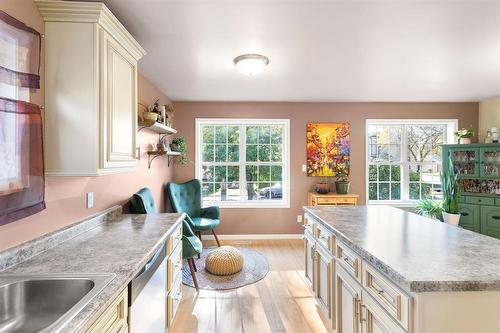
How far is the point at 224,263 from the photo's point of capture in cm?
305

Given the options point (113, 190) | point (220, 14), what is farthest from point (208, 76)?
point (113, 190)

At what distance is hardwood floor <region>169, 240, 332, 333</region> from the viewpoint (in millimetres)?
2197

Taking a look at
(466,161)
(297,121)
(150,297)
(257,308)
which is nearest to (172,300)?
(150,297)

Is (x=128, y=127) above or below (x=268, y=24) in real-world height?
below

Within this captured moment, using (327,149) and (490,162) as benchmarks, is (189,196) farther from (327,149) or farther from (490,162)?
(490,162)

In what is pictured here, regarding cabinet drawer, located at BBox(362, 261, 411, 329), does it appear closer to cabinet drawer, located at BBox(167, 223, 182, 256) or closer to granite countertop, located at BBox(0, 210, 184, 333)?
granite countertop, located at BBox(0, 210, 184, 333)

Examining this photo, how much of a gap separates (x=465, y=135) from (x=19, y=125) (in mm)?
5568

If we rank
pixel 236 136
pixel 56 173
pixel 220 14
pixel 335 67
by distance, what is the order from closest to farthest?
pixel 56 173
pixel 220 14
pixel 335 67
pixel 236 136

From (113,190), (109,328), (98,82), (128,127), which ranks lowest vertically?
(109,328)

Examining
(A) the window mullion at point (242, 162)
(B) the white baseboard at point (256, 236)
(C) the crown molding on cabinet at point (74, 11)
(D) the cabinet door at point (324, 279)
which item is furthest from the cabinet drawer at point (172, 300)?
(A) the window mullion at point (242, 162)

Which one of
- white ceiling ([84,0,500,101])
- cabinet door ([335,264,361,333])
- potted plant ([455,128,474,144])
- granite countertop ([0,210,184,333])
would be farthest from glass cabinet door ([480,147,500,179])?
granite countertop ([0,210,184,333])

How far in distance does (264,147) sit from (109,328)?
3.83 m

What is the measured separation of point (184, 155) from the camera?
4.09 m

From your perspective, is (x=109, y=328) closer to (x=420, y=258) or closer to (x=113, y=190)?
(x=420, y=258)
